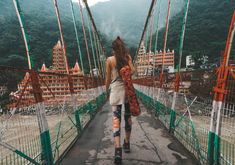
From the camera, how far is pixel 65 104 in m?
4.24

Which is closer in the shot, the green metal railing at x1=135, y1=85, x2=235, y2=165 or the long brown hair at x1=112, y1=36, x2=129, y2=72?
the green metal railing at x1=135, y1=85, x2=235, y2=165

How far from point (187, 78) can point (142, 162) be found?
63.4 inches

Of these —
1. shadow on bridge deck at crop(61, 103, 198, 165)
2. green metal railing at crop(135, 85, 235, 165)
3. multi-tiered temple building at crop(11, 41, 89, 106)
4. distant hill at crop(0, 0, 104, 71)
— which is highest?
distant hill at crop(0, 0, 104, 71)

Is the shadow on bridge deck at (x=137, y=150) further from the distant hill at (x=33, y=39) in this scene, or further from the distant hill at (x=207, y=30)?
the distant hill at (x=207, y=30)

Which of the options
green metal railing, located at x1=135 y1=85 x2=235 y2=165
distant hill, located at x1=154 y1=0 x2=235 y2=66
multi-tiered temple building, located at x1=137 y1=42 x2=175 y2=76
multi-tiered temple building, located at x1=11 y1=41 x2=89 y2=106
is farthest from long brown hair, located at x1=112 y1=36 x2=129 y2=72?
distant hill, located at x1=154 y1=0 x2=235 y2=66

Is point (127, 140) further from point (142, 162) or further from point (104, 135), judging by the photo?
point (104, 135)

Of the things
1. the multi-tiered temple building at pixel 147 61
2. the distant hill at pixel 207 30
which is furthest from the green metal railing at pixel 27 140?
the distant hill at pixel 207 30

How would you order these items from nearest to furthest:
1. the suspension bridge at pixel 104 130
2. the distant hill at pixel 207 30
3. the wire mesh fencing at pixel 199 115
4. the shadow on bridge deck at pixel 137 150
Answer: the suspension bridge at pixel 104 130
the wire mesh fencing at pixel 199 115
the shadow on bridge deck at pixel 137 150
the distant hill at pixel 207 30

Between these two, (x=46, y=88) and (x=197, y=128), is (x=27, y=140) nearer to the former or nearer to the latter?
(x=46, y=88)

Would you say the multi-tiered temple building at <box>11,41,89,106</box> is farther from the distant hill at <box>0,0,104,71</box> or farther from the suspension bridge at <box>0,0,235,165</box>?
the distant hill at <box>0,0,104,71</box>

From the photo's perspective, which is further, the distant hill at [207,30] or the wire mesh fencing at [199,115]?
the distant hill at [207,30]

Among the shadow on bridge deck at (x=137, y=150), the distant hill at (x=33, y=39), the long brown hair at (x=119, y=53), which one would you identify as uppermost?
the distant hill at (x=33, y=39)

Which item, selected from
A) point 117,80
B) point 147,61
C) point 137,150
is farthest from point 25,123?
point 147,61

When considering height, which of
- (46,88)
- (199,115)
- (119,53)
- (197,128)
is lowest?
(197,128)
